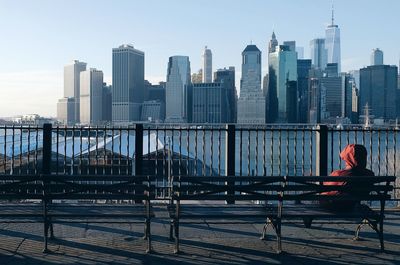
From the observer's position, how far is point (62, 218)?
21.4 feet

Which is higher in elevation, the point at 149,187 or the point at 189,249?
the point at 149,187

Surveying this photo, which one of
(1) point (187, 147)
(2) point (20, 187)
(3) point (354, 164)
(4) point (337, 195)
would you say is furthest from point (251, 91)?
(2) point (20, 187)

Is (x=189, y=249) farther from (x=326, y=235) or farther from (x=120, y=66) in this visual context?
(x=120, y=66)

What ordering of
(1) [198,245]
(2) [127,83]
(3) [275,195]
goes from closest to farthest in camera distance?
(3) [275,195]
(1) [198,245]
(2) [127,83]

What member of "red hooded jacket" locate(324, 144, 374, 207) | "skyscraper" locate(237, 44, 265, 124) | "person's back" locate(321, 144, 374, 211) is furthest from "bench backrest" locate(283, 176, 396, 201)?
"skyscraper" locate(237, 44, 265, 124)

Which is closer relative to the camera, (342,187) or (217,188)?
(217,188)

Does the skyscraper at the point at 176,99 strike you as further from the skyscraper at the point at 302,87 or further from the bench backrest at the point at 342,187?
the bench backrest at the point at 342,187

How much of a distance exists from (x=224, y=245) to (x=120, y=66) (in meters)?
96.3

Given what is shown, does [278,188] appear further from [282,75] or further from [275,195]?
[282,75]

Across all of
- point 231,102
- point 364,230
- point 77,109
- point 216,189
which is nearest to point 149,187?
point 216,189

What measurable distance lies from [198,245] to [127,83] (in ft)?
263

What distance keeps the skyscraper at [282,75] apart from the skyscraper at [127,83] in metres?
17.0

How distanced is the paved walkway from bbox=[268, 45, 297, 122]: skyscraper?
54.1 m

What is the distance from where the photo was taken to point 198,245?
22.1 feet
